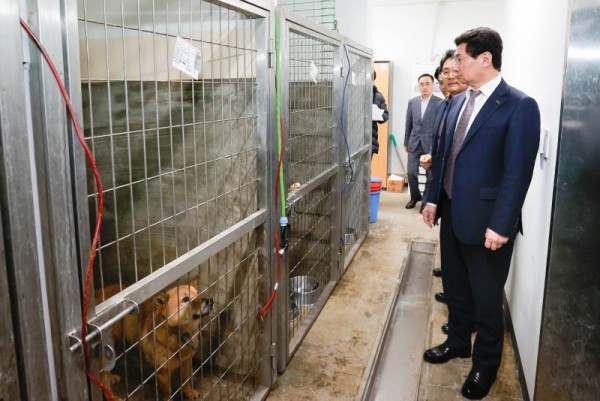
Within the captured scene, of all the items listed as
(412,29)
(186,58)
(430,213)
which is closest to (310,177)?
(430,213)

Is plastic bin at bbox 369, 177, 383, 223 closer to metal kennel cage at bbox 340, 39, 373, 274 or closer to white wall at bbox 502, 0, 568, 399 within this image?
metal kennel cage at bbox 340, 39, 373, 274

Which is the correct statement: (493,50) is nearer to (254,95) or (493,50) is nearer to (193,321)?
(254,95)

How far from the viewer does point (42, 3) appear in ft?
2.89

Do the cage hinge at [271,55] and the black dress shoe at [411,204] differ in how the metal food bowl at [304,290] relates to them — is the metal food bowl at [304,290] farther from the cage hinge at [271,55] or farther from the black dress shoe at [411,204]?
the black dress shoe at [411,204]

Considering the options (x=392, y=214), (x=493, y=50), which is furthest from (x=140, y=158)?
(x=392, y=214)

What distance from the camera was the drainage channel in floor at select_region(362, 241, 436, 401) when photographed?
2381 mm

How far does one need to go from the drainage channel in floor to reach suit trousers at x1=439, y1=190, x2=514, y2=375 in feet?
1.27

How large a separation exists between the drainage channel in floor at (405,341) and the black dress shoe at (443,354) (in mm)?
72

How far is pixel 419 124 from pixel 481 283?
3.72m

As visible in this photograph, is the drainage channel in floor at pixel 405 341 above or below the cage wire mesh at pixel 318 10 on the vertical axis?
below

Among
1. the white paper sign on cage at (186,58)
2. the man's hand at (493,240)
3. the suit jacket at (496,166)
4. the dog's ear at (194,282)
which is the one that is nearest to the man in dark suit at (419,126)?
the suit jacket at (496,166)

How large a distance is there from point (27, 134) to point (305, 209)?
6.87 feet

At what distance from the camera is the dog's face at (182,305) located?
5.23 feet

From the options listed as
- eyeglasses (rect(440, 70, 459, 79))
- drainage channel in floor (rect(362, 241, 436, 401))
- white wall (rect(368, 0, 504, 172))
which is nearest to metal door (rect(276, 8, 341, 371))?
drainage channel in floor (rect(362, 241, 436, 401))
